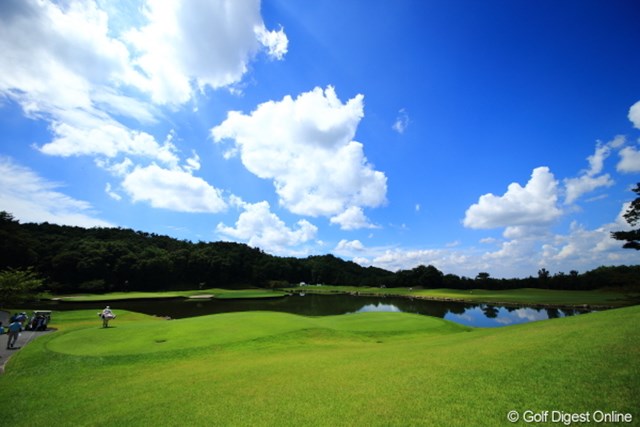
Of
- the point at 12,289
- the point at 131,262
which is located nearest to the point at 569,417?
the point at 12,289

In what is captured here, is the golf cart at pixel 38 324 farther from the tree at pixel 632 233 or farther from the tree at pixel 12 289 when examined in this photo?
the tree at pixel 632 233

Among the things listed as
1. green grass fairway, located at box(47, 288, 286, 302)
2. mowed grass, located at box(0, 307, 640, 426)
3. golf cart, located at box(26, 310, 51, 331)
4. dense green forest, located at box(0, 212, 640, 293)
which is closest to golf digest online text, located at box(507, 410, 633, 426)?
mowed grass, located at box(0, 307, 640, 426)

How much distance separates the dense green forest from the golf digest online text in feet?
246

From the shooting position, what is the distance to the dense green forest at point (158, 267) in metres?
86.9

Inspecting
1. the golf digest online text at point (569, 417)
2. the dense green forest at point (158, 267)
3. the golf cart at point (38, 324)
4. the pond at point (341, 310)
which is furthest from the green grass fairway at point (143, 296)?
the golf digest online text at point (569, 417)

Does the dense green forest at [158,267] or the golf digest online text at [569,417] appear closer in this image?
Answer: the golf digest online text at [569,417]

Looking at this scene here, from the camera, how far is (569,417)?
5.17 metres

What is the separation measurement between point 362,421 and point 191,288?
426 feet

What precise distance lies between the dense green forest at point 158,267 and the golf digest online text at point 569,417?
75085 mm

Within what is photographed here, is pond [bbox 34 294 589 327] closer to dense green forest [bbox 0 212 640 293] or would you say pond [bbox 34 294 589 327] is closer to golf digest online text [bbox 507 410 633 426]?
dense green forest [bbox 0 212 640 293]

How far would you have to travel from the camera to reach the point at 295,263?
574 ft

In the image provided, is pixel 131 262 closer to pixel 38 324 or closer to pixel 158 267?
pixel 158 267

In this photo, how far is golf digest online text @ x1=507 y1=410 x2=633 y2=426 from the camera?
4.88m

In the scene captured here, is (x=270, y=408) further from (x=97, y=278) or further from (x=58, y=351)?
(x=97, y=278)
